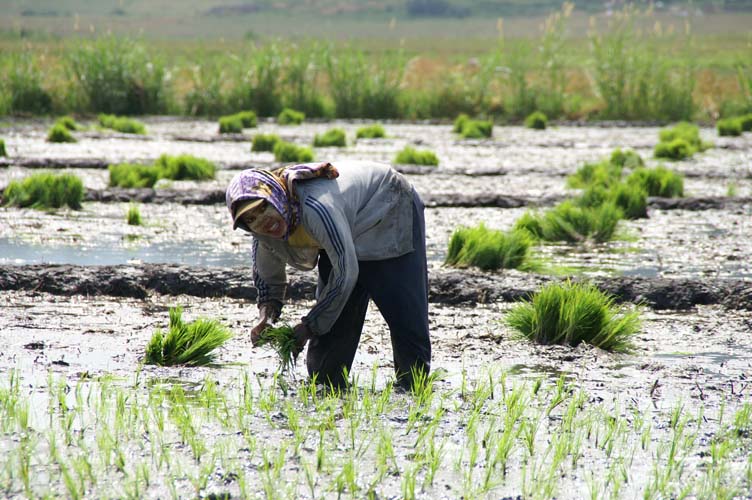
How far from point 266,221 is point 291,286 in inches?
115

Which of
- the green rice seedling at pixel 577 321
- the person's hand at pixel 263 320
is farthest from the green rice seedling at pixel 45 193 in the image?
the person's hand at pixel 263 320

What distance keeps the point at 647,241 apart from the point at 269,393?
207 inches

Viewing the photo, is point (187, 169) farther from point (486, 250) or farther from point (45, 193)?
point (486, 250)

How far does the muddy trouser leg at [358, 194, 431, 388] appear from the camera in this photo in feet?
14.7

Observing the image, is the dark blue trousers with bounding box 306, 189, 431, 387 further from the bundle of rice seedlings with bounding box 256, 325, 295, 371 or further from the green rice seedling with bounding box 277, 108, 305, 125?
the green rice seedling with bounding box 277, 108, 305, 125

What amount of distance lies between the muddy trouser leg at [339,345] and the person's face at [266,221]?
27.3 inches

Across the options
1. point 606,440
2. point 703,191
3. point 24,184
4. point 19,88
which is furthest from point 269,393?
point 19,88

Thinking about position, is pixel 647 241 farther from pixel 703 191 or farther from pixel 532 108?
pixel 532 108

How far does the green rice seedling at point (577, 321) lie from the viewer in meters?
5.58

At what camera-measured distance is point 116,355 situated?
5.23 meters

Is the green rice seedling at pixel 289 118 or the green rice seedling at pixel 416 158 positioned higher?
the green rice seedling at pixel 289 118

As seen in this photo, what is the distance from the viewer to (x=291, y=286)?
22.3ft

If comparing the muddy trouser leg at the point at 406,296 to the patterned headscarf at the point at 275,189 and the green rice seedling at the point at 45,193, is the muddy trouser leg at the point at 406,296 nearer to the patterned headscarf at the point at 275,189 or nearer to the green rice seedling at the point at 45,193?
the patterned headscarf at the point at 275,189

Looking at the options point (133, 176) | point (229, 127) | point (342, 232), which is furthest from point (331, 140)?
point (342, 232)
